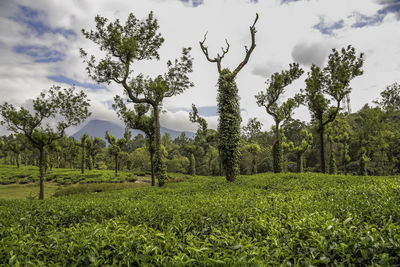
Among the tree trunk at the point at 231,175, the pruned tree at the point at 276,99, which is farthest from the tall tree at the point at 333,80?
the tree trunk at the point at 231,175

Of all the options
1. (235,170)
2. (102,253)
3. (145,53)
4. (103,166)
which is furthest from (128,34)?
(103,166)

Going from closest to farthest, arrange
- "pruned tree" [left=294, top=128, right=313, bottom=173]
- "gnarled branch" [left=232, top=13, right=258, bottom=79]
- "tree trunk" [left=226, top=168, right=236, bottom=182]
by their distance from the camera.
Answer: "tree trunk" [left=226, top=168, right=236, bottom=182]
"gnarled branch" [left=232, top=13, right=258, bottom=79]
"pruned tree" [left=294, top=128, right=313, bottom=173]

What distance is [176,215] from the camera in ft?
14.9

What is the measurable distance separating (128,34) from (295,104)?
20169mm

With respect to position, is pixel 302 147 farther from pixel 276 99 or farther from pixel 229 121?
pixel 229 121

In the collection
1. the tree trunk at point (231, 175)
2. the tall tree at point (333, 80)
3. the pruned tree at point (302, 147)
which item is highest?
the tall tree at point (333, 80)

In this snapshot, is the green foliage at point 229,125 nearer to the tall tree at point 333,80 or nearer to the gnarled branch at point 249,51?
the gnarled branch at point 249,51

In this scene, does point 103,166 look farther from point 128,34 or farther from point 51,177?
point 128,34

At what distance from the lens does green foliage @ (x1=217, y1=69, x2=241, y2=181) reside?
15.9m

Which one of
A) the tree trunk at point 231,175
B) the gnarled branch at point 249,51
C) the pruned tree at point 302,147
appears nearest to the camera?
the tree trunk at point 231,175

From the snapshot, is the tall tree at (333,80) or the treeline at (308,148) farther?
the treeline at (308,148)

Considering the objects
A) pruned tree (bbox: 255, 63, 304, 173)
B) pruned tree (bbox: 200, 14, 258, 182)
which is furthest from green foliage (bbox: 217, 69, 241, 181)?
pruned tree (bbox: 255, 63, 304, 173)

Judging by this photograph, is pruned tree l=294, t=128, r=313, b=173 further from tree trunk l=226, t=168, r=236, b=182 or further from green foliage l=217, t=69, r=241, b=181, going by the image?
tree trunk l=226, t=168, r=236, b=182

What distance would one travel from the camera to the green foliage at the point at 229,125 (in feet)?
Answer: 52.1
